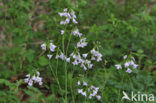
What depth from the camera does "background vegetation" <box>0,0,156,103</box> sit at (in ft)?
8.84

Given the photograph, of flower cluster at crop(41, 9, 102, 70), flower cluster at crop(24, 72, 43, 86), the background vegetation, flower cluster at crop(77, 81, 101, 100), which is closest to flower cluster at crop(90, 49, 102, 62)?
flower cluster at crop(41, 9, 102, 70)

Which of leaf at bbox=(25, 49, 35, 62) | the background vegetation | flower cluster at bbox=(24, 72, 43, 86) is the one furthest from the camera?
leaf at bbox=(25, 49, 35, 62)

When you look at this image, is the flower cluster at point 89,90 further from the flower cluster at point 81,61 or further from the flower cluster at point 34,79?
the flower cluster at point 34,79

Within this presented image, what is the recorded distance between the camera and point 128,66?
250 centimetres

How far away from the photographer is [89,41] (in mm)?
2963

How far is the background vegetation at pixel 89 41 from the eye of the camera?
8.84 ft

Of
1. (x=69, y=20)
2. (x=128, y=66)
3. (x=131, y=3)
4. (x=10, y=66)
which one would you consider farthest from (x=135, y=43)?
(x=10, y=66)

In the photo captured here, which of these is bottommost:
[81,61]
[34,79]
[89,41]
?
[34,79]

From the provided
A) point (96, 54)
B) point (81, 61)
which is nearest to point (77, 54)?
point (81, 61)

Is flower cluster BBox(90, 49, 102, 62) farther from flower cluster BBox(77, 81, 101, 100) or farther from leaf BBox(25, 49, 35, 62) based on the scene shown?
leaf BBox(25, 49, 35, 62)

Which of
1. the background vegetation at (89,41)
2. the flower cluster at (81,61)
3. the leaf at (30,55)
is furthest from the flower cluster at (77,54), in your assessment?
the leaf at (30,55)

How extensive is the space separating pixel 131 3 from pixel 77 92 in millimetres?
1871

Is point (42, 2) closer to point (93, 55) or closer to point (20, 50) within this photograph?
point (20, 50)

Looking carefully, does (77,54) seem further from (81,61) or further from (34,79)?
(34,79)
